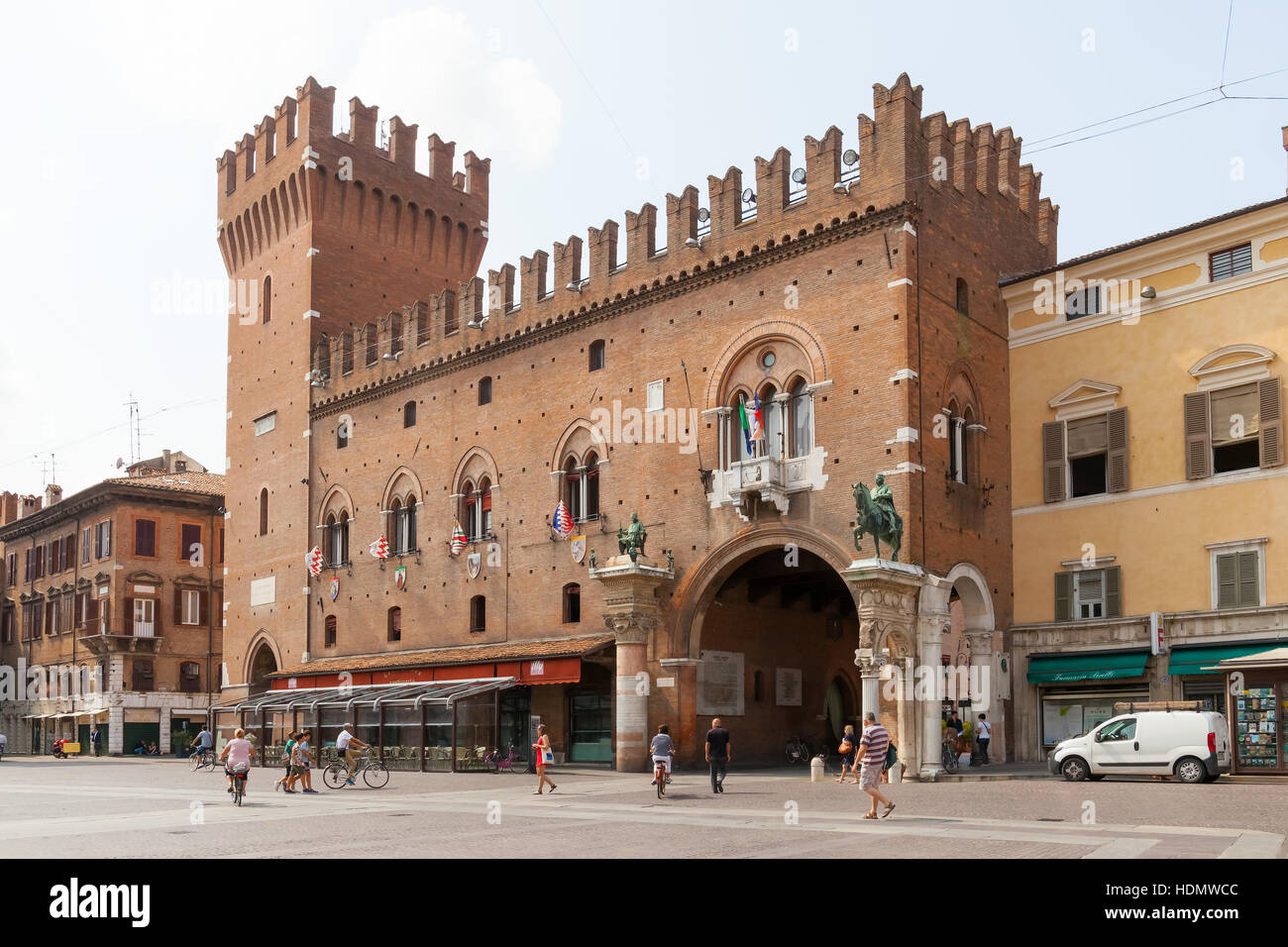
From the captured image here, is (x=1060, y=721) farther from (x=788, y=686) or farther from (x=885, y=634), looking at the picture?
(x=788, y=686)

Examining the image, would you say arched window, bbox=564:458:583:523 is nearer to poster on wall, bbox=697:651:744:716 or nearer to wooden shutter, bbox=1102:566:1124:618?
poster on wall, bbox=697:651:744:716

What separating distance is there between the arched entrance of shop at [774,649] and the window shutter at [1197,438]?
7.73 m

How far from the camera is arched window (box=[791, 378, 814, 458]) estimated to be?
94.7ft

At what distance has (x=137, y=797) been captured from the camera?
80.5ft

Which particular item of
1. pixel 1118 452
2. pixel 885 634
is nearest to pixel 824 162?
pixel 1118 452

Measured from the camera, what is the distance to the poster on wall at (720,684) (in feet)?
102

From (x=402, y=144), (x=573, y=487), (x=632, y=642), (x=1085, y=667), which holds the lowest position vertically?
(x=1085, y=667)

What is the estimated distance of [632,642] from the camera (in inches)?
1201

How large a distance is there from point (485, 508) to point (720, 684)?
8936 millimetres

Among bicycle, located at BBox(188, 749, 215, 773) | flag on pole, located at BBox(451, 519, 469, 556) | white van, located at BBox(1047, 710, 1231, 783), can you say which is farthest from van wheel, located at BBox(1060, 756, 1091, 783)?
bicycle, located at BBox(188, 749, 215, 773)

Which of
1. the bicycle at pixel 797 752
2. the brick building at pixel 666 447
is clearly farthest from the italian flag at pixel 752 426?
the bicycle at pixel 797 752

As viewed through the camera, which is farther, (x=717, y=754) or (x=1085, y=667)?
(x=1085, y=667)

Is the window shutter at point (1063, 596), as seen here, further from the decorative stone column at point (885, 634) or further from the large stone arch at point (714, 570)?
the large stone arch at point (714, 570)
